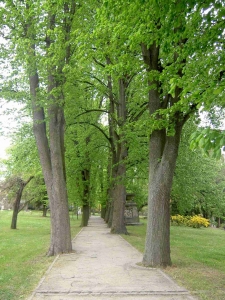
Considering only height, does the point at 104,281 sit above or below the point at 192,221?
below

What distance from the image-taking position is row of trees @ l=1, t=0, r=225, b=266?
6.99 metres

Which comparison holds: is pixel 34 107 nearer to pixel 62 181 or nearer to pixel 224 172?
pixel 62 181

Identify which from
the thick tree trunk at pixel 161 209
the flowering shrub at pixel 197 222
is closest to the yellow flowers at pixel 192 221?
the flowering shrub at pixel 197 222

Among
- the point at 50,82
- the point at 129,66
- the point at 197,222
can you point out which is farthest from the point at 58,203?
the point at 197,222

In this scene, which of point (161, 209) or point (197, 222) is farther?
point (197, 222)

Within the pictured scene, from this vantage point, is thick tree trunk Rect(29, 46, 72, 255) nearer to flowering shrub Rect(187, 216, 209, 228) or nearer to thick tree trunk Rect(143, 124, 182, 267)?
thick tree trunk Rect(143, 124, 182, 267)

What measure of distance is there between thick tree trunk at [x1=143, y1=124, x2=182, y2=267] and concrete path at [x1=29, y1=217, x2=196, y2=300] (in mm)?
561

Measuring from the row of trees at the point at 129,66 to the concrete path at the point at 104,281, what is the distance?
1.07m

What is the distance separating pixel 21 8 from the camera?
11125 millimetres

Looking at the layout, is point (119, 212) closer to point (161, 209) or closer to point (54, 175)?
point (54, 175)

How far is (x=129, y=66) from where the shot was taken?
9.29m

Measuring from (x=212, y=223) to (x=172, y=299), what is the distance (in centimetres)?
3741

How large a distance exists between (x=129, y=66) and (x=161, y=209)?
4.10 m

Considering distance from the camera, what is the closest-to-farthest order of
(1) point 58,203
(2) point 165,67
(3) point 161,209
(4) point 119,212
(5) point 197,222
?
(2) point 165,67 → (3) point 161,209 → (1) point 58,203 → (4) point 119,212 → (5) point 197,222
